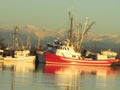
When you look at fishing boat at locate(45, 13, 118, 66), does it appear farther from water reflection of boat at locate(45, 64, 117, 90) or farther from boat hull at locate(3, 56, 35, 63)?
water reflection of boat at locate(45, 64, 117, 90)

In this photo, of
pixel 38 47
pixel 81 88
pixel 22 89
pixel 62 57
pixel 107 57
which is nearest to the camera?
pixel 22 89

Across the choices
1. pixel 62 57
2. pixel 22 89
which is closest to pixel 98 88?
pixel 22 89

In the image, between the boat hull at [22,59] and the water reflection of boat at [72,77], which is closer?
the water reflection of boat at [72,77]

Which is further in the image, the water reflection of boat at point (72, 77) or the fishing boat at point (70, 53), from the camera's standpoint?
the fishing boat at point (70, 53)

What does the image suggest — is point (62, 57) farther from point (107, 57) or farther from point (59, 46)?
point (107, 57)

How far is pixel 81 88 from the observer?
47.8m

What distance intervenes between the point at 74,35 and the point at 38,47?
19.0 meters

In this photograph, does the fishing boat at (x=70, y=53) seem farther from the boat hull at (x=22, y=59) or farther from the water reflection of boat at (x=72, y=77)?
the water reflection of boat at (x=72, y=77)

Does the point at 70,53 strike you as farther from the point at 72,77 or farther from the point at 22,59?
the point at 72,77

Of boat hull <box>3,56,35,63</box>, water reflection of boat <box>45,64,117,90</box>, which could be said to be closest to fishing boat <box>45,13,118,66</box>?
boat hull <box>3,56,35,63</box>

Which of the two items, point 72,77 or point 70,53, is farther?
point 70,53

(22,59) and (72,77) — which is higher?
(72,77)

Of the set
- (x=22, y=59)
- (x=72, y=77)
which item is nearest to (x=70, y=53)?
(x=22, y=59)

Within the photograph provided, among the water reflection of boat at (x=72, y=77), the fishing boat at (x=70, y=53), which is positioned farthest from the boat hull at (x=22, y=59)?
the water reflection of boat at (x=72, y=77)
